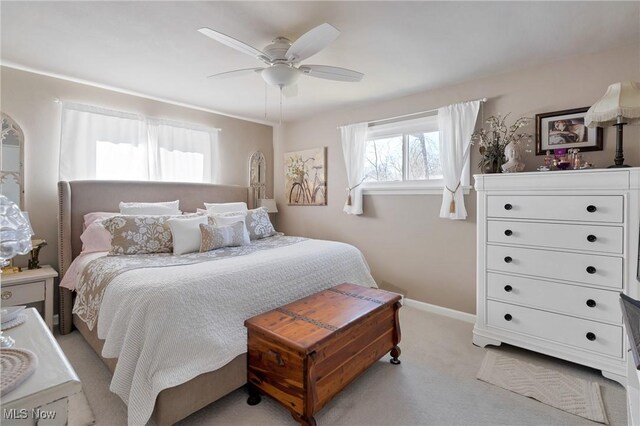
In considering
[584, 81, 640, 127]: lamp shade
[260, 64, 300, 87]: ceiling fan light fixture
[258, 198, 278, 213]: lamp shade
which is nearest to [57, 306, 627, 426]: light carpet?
[584, 81, 640, 127]: lamp shade

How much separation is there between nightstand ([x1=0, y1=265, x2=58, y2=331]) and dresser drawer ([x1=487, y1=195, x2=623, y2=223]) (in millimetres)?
3656

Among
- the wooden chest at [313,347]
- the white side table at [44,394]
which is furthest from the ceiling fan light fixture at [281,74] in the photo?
the white side table at [44,394]

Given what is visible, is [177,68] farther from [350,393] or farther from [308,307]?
[350,393]

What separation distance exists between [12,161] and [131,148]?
967 mm

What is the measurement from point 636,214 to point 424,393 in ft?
5.85

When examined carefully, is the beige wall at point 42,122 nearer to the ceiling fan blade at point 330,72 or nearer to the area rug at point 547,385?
the ceiling fan blade at point 330,72

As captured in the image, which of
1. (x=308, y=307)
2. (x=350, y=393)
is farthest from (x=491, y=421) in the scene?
(x=308, y=307)

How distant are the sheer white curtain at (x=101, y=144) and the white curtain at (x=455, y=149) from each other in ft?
10.8

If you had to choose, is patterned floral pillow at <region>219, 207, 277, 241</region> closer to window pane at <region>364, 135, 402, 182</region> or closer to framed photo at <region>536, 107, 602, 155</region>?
window pane at <region>364, 135, 402, 182</region>

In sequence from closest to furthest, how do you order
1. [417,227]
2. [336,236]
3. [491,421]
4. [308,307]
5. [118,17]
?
[491,421], [118,17], [308,307], [417,227], [336,236]

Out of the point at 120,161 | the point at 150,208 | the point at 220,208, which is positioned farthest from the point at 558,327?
the point at 120,161

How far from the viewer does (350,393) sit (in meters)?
1.97

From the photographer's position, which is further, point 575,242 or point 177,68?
point 177,68

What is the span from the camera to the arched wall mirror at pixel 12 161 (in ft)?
8.45
